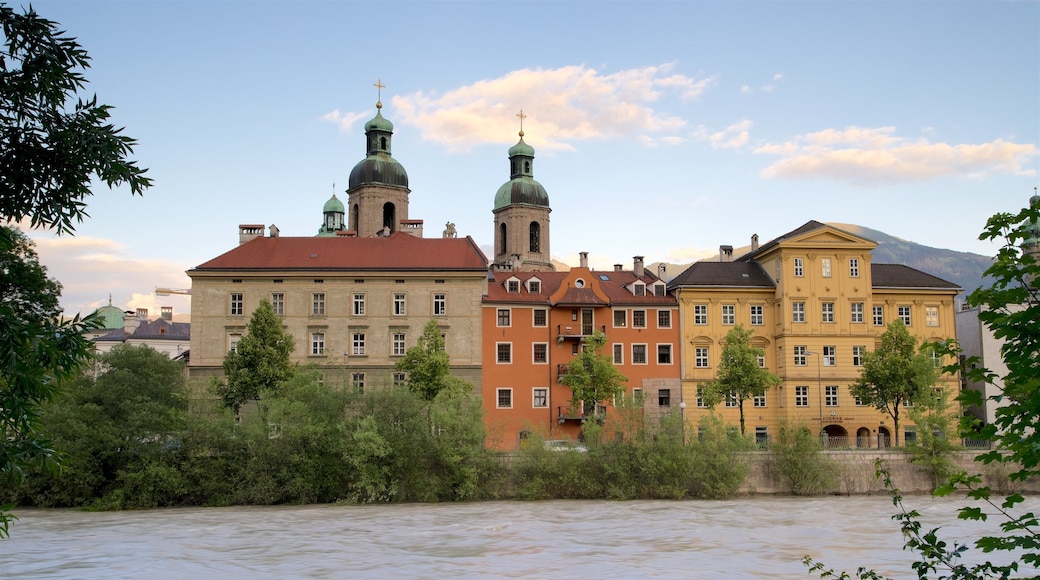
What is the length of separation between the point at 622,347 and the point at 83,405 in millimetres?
30996

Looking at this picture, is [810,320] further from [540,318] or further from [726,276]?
[540,318]

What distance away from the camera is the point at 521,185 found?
98.2 metres

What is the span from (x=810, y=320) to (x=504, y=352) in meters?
18.8

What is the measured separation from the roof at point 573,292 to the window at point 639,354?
2.66 metres

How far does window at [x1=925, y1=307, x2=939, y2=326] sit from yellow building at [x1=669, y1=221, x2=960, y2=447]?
0.06m

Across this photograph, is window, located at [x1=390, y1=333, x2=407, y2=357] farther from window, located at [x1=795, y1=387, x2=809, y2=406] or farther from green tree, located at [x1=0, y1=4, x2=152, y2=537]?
green tree, located at [x1=0, y1=4, x2=152, y2=537]

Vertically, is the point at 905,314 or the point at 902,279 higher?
the point at 902,279

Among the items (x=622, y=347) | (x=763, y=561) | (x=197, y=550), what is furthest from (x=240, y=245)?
(x=763, y=561)

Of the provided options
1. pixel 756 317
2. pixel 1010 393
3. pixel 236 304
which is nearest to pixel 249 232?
pixel 236 304

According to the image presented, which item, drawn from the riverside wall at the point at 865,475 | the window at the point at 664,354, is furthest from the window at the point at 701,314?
the riverside wall at the point at 865,475

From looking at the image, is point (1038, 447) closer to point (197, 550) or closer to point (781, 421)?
point (197, 550)

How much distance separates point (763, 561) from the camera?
93.7 ft

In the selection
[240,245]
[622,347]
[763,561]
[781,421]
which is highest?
[240,245]

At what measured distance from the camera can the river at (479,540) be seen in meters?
27.6
